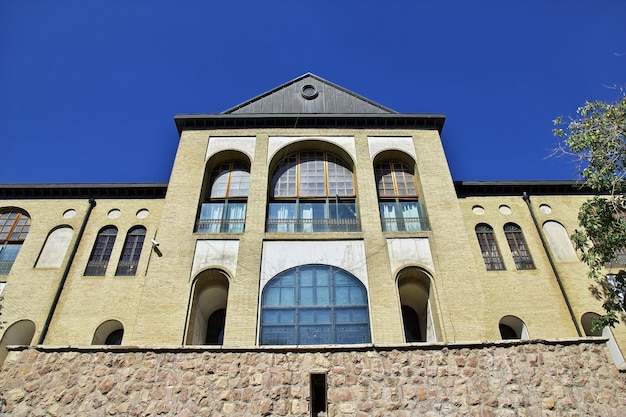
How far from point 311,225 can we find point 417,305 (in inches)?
194

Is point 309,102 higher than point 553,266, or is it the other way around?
point 309,102

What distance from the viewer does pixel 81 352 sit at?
905cm

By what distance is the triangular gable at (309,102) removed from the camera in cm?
1877

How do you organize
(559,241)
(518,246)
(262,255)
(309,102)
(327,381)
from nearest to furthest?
1. (327,381)
2. (262,255)
3. (518,246)
4. (559,241)
5. (309,102)

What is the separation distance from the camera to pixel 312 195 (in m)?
16.3

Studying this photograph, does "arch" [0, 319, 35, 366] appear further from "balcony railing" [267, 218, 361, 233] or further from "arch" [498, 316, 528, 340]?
"arch" [498, 316, 528, 340]

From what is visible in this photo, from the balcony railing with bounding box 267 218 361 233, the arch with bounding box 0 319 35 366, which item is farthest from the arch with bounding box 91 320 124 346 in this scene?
the balcony railing with bounding box 267 218 361 233

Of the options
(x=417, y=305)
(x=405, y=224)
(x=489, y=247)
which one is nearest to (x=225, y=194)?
(x=405, y=224)

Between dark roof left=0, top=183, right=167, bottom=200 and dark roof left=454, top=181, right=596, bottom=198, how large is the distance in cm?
1312

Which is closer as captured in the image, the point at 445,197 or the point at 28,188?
the point at 445,197

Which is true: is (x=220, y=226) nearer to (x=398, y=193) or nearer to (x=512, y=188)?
(x=398, y=193)

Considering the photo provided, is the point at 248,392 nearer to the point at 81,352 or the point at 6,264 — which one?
the point at 81,352

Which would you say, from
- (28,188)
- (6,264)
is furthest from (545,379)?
(28,188)

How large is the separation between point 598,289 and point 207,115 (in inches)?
664
